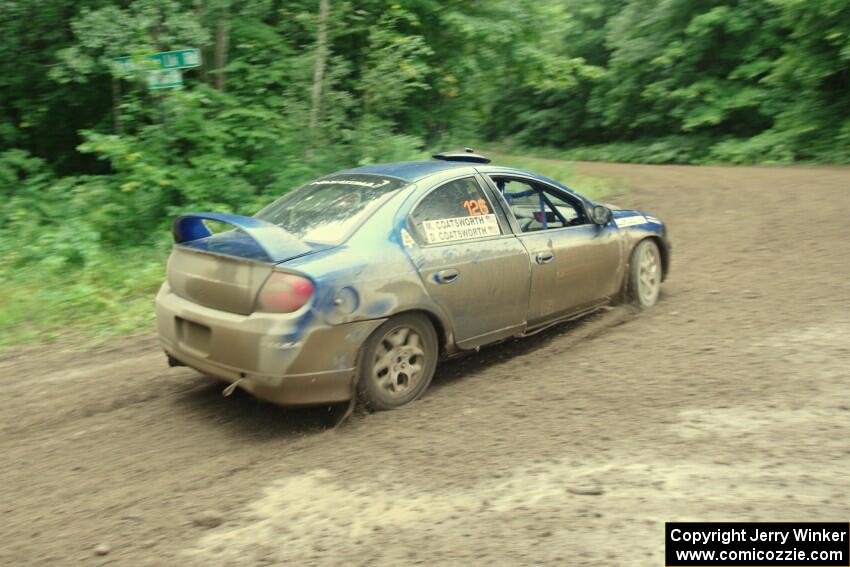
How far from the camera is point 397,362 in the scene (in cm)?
478

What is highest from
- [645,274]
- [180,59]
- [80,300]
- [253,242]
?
[180,59]

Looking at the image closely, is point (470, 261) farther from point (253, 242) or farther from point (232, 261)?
point (232, 261)

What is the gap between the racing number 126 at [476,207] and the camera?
5.36 m

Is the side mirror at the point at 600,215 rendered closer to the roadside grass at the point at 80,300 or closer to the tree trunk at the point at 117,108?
the roadside grass at the point at 80,300

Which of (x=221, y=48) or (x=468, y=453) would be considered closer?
(x=468, y=453)

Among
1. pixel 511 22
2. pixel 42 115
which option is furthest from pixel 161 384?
pixel 511 22

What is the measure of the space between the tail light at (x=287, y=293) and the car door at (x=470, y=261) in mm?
872

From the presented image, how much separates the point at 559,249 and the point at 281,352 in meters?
2.56

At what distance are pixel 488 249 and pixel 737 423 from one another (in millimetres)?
2030

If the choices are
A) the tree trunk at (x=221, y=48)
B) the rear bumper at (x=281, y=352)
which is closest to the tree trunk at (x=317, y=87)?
the tree trunk at (x=221, y=48)

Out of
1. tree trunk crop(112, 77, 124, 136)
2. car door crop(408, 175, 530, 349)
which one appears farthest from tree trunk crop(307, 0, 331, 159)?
car door crop(408, 175, 530, 349)

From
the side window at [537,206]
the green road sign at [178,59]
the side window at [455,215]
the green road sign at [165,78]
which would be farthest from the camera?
the green road sign at [165,78]

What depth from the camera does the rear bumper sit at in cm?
424
